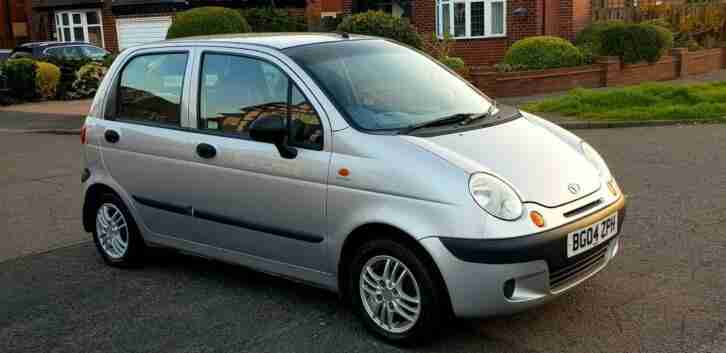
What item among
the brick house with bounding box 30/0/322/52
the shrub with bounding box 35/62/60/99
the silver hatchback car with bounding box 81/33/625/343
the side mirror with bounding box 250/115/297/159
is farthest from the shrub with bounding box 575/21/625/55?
the side mirror with bounding box 250/115/297/159

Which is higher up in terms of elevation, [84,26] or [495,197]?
[84,26]

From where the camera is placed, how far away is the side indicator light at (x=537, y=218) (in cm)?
414

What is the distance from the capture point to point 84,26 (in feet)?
117

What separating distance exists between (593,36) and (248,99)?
56.9ft

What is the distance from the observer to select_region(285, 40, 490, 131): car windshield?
4.84 m

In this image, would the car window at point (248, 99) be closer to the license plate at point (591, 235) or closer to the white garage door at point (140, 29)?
the license plate at point (591, 235)

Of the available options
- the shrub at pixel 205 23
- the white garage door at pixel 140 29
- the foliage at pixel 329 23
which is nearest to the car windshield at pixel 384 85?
the shrub at pixel 205 23

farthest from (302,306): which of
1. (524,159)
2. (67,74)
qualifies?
(67,74)

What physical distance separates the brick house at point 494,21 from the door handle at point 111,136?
57.0 ft

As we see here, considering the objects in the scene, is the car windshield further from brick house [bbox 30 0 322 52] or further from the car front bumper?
brick house [bbox 30 0 322 52]

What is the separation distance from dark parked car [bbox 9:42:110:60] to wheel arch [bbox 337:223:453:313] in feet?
75.7

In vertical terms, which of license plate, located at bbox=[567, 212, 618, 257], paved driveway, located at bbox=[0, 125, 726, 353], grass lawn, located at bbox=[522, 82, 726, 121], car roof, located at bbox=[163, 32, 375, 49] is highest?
car roof, located at bbox=[163, 32, 375, 49]

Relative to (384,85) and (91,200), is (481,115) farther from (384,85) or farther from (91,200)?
(91,200)

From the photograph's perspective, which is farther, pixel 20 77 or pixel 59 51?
pixel 59 51
